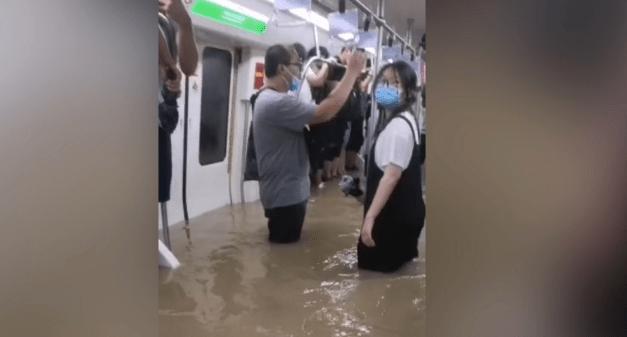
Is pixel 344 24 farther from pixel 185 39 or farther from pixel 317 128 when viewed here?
pixel 185 39

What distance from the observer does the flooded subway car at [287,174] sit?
1.31m

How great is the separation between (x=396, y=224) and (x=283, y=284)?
33cm

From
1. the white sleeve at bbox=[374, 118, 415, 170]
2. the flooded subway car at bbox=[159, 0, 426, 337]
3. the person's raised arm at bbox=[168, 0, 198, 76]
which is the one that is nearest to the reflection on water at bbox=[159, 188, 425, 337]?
the flooded subway car at bbox=[159, 0, 426, 337]

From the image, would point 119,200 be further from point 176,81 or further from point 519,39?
point 519,39

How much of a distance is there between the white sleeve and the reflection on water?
0.14m

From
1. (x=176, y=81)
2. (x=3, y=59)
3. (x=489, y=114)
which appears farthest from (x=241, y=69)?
(x=489, y=114)

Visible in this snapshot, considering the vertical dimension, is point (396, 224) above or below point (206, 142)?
below

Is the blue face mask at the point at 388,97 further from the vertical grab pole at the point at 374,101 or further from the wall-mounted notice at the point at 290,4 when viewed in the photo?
the wall-mounted notice at the point at 290,4

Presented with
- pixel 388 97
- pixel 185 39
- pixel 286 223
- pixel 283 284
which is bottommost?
pixel 283 284

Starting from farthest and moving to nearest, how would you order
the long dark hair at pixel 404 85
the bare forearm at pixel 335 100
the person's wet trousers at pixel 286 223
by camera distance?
the person's wet trousers at pixel 286 223 < the bare forearm at pixel 335 100 < the long dark hair at pixel 404 85

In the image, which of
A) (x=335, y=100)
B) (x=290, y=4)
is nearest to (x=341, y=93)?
(x=335, y=100)

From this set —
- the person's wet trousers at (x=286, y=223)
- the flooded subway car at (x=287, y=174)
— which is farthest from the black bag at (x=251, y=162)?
the person's wet trousers at (x=286, y=223)

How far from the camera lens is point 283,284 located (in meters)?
1.42

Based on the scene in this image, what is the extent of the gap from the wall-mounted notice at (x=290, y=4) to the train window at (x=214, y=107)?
188mm
